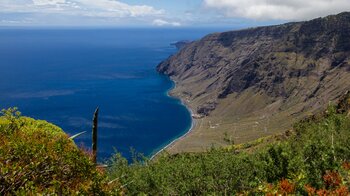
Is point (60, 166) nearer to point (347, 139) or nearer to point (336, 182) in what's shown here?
point (336, 182)

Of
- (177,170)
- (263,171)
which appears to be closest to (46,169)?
(263,171)

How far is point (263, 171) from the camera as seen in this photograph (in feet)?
136

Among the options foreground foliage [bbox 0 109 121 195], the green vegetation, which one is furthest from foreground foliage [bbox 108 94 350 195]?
foreground foliage [bbox 0 109 121 195]

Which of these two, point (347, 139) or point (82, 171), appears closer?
point (82, 171)

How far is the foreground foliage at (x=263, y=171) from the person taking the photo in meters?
30.0

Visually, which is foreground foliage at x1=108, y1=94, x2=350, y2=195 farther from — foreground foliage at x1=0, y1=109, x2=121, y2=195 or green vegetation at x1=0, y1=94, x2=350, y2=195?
foreground foliage at x1=0, y1=109, x2=121, y2=195

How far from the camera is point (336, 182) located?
26.2 m

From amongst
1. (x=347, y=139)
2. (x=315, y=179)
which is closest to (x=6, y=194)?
(x=315, y=179)

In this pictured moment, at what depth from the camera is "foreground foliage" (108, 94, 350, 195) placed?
30050 mm

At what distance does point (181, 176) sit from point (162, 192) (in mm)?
3444

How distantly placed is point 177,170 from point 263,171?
678 inches

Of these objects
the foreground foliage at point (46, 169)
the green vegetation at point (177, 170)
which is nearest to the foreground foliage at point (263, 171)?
the green vegetation at point (177, 170)

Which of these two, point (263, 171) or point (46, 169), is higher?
point (46, 169)

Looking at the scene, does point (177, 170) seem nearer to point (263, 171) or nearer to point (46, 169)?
point (263, 171)
